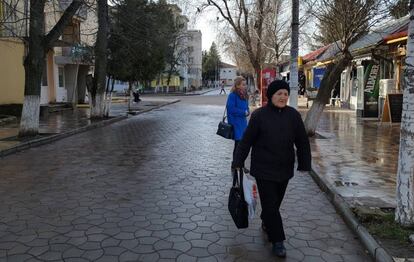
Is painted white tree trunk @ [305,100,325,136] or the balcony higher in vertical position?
the balcony

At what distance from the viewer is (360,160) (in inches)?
366

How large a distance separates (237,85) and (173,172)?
2062 millimetres

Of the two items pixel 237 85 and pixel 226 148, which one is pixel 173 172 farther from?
pixel 226 148

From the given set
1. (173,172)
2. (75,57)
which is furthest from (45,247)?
(75,57)

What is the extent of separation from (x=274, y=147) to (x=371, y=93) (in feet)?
49.2

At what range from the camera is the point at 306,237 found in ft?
16.4

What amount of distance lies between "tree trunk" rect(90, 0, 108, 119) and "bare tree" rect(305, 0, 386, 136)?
9576mm

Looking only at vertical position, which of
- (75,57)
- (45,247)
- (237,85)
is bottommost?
(45,247)

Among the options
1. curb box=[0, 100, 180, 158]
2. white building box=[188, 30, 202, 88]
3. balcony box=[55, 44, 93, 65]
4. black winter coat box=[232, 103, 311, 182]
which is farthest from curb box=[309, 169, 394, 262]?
white building box=[188, 30, 202, 88]

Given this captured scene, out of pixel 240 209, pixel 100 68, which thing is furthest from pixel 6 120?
pixel 240 209

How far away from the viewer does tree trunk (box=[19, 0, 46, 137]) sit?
13.1 metres

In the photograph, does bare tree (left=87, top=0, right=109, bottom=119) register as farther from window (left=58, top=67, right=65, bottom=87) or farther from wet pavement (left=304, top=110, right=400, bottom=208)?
window (left=58, top=67, right=65, bottom=87)

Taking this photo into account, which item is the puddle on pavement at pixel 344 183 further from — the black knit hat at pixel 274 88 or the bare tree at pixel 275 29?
the bare tree at pixel 275 29

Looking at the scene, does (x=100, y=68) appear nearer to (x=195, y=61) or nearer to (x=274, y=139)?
(x=274, y=139)
